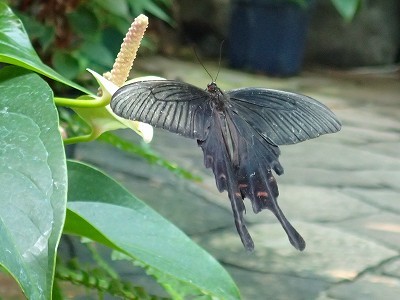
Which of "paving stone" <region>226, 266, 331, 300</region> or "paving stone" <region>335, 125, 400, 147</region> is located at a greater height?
"paving stone" <region>335, 125, 400, 147</region>

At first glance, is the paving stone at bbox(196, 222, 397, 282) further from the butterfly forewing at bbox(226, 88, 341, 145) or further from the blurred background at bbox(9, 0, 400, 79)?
the blurred background at bbox(9, 0, 400, 79)

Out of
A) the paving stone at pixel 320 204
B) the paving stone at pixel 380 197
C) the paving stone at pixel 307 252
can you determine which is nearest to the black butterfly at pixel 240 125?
the paving stone at pixel 307 252

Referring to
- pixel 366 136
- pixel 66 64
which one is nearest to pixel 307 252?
pixel 66 64

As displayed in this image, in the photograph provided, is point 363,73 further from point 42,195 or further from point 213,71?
Answer: point 42,195

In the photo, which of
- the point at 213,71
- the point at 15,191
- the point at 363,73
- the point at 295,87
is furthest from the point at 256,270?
the point at 363,73

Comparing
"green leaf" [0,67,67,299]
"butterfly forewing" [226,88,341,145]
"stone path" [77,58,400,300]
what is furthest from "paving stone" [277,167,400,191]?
"green leaf" [0,67,67,299]

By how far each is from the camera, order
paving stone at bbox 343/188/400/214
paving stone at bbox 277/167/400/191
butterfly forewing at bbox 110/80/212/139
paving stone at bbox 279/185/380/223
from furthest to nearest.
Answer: paving stone at bbox 277/167/400/191 → paving stone at bbox 343/188/400/214 → paving stone at bbox 279/185/380/223 → butterfly forewing at bbox 110/80/212/139
